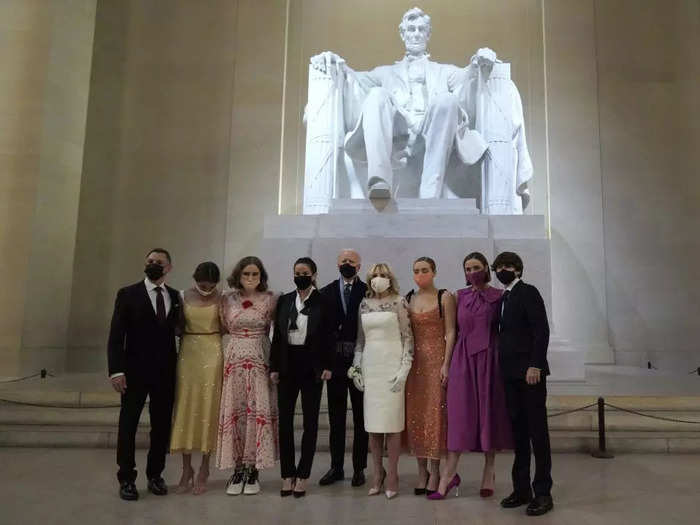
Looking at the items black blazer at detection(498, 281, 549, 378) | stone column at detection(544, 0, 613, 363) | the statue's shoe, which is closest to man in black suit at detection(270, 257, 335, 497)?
black blazer at detection(498, 281, 549, 378)

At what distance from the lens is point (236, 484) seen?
10.5ft

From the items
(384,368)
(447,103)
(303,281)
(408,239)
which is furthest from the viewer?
(447,103)

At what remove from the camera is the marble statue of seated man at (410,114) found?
5781mm

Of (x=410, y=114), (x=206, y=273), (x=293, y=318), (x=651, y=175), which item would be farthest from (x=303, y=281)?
(x=651, y=175)

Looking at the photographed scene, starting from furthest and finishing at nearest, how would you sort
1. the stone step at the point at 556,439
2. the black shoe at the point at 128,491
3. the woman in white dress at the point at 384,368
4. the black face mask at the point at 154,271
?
1. the stone step at the point at 556,439
2. the black face mask at the point at 154,271
3. the woman in white dress at the point at 384,368
4. the black shoe at the point at 128,491

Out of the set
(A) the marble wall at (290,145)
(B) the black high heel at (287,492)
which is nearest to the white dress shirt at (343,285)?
(B) the black high heel at (287,492)

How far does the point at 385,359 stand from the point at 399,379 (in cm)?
13

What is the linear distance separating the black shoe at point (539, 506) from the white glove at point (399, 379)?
2.83 ft

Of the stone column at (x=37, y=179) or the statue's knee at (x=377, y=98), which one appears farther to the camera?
the stone column at (x=37, y=179)

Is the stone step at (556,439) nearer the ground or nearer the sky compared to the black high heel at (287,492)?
nearer the sky

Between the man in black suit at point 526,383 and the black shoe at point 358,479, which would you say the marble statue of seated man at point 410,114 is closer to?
the man in black suit at point 526,383

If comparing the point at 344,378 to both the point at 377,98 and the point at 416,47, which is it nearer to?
the point at 377,98

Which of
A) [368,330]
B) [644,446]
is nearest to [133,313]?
[368,330]

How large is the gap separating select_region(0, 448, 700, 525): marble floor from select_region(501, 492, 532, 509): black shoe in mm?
40
